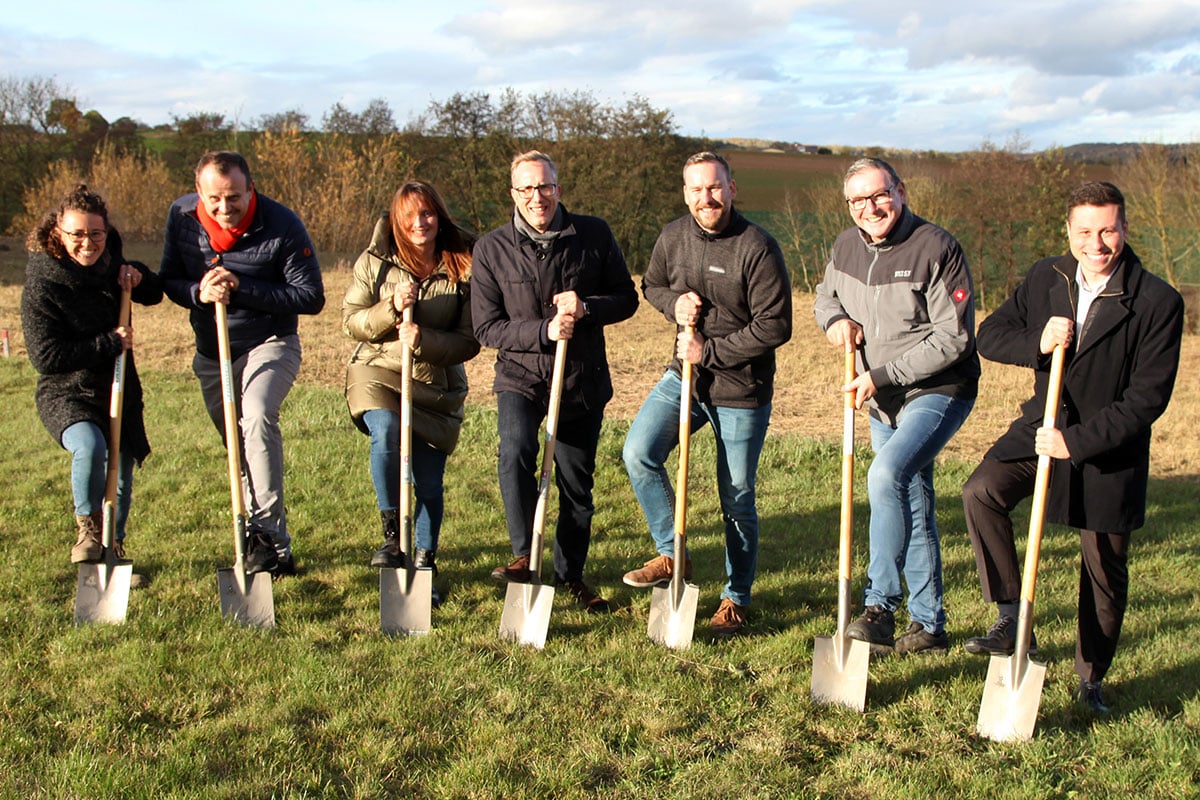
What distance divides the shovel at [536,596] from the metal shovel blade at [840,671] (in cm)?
129

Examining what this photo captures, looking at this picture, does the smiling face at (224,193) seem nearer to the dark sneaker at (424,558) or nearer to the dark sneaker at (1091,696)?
the dark sneaker at (424,558)

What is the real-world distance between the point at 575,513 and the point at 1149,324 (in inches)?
110

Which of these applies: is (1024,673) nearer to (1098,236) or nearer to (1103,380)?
(1103,380)

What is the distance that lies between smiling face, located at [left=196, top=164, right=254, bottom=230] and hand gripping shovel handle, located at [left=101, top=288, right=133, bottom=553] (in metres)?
0.67

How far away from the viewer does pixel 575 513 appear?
5406mm

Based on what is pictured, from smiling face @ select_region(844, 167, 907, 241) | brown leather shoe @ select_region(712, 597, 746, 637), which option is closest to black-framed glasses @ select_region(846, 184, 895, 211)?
smiling face @ select_region(844, 167, 907, 241)

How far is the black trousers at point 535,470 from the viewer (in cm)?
519

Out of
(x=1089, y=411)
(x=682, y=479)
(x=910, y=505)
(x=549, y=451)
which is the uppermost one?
(x=1089, y=411)

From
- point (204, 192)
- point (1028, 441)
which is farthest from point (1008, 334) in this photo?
point (204, 192)

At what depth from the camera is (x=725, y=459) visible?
16.8ft

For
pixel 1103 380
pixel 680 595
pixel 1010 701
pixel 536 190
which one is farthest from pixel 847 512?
pixel 536 190

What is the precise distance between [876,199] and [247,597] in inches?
140

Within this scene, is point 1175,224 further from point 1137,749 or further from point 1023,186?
point 1137,749

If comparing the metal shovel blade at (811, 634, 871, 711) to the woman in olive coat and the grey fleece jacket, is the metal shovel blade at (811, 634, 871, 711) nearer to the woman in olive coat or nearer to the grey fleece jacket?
the grey fleece jacket
